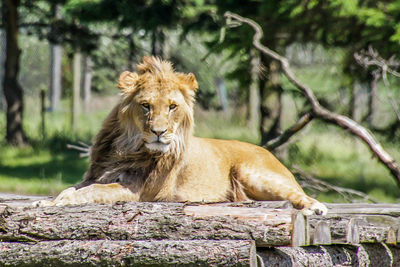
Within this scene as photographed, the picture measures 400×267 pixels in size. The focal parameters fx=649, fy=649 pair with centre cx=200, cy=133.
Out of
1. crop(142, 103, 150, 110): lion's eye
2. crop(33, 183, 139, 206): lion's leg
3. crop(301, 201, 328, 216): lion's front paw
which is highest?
crop(142, 103, 150, 110): lion's eye

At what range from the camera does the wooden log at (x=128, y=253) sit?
4242mm

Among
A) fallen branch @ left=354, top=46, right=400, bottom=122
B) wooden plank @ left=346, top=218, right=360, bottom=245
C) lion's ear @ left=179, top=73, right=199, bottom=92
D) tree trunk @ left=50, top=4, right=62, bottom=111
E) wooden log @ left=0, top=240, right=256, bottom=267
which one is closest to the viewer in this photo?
wooden log @ left=0, top=240, right=256, bottom=267

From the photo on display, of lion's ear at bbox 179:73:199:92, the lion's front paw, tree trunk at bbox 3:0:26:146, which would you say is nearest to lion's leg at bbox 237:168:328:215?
the lion's front paw

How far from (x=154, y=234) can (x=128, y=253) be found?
0.79 feet

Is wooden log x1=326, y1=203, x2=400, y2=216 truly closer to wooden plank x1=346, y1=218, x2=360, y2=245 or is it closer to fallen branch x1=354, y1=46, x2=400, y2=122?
wooden plank x1=346, y1=218, x2=360, y2=245

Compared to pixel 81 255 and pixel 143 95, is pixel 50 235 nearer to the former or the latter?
pixel 81 255

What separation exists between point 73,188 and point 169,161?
0.83 m

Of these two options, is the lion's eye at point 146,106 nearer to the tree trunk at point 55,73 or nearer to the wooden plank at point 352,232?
the wooden plank at point 352,232

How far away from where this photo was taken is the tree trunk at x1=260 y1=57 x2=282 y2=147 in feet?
41.1

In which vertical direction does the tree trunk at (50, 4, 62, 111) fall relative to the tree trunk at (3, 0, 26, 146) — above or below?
below

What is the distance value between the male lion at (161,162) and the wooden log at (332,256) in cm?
34

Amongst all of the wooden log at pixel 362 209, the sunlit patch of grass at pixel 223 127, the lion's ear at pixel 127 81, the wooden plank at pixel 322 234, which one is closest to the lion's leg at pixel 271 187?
the wooden log at pixel 362 209

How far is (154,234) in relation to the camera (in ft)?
14.8

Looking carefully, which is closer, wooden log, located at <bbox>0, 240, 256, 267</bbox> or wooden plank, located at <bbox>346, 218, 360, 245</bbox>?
wooden log, located at <bbox>0, 240, 256, 267</bbox>
